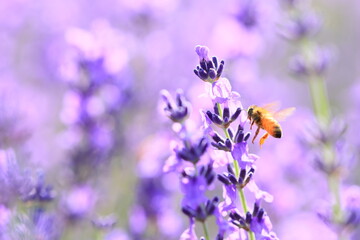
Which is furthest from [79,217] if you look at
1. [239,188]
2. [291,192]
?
[239,188]

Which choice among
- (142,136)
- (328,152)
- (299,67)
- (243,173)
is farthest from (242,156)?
(142,136)

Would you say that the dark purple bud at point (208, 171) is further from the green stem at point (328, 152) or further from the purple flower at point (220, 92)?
the green stem at point (328, 152)

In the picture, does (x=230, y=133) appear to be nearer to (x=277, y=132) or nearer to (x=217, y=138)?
(x=217, y=138)

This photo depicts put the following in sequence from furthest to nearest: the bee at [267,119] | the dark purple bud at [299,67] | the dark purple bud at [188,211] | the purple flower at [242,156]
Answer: the dark purple bud at [299,67]
the bee at [267,119]
the dark purple bud at [188,211]
the purple flower at [242,156]

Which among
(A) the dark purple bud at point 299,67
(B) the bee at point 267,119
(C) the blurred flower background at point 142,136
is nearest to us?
(B) the bee at point 267,119

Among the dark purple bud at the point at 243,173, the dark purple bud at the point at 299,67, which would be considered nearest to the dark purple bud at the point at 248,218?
the dark purple bud at the point at 243,173

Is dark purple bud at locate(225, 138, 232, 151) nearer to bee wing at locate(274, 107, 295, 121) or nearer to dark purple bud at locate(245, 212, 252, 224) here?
dark purple bud at locate(245, 212, 252, 224)

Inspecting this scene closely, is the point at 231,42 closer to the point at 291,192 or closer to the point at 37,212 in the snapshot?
the point at 291,192
